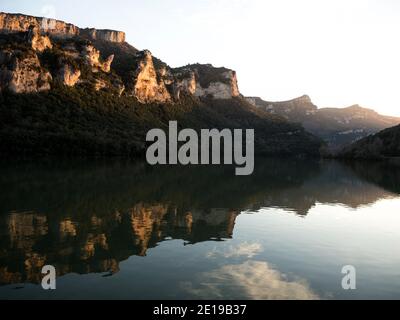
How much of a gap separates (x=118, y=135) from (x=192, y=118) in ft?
250

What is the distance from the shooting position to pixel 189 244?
2433cm

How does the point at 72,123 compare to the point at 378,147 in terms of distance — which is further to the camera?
the point at 378,147

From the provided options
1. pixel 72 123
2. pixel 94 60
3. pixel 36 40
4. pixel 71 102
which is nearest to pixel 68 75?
pixel 71 102

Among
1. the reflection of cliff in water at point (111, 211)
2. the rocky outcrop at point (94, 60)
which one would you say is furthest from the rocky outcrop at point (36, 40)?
the reflection of cliff in water at point (111, 211)

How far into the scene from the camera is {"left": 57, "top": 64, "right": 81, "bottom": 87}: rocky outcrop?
14375 cm

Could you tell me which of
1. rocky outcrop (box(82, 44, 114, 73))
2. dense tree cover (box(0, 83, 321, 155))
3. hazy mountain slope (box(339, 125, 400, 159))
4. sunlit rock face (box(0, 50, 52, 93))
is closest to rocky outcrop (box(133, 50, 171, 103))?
rocky outcrop (box(82, 44, 114, 73))

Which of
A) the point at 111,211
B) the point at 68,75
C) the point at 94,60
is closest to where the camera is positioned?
the point at 111,211

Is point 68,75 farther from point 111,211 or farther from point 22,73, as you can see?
point 111,211

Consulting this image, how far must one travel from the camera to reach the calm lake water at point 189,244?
16812 mm

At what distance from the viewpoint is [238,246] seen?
24.3m

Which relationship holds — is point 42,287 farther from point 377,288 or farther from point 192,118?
point 192,118

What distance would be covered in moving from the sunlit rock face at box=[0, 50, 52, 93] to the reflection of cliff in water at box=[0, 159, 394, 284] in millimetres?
74539

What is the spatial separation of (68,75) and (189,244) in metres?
134

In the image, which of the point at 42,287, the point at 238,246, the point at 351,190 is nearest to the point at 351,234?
the point at 238,246
